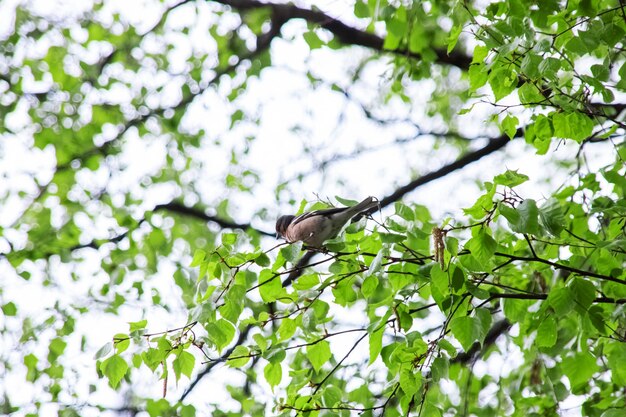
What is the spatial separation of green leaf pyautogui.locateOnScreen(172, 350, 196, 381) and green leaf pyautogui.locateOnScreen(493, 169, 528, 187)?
152cm

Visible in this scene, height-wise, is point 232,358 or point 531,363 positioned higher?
point 531,363

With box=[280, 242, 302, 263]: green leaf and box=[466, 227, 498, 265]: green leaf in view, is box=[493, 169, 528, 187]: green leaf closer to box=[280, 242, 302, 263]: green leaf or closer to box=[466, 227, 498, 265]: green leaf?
box=[466, 227, 498, 265]: green leaf

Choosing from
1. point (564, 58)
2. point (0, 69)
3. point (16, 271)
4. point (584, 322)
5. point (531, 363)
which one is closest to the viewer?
point (584, 322)

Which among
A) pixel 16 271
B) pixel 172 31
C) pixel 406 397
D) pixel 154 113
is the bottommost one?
pixel 406 397

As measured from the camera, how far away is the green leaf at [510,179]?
2730mm

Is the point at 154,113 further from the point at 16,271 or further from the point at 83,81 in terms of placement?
the point at 16,271

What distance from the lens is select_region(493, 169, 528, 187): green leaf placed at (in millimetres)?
2730

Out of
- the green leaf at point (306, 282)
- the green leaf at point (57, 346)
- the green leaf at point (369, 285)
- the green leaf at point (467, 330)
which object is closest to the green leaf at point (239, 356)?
the green leaf at point (306, 282)

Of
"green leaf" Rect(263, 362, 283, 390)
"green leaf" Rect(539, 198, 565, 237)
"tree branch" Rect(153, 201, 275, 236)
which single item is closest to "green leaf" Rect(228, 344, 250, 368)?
"green leaf" Rect(263, 362, 283, 390)

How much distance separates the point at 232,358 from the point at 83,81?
6324mm

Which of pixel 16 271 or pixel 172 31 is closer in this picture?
pixel 16 271

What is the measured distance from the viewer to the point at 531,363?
512 cm

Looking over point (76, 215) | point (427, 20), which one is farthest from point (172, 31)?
point (427, 20)

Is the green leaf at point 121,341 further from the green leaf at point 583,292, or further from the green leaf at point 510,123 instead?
the green leaf at point 510,123
